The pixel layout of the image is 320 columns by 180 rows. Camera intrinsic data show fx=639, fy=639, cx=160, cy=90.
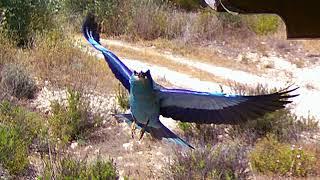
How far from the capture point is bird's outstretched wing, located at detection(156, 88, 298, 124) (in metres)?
2.01

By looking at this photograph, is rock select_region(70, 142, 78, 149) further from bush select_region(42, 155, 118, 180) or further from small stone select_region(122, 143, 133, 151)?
bush select_region(42, 155, 118, 180)

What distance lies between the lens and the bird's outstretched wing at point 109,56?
93.8 inches

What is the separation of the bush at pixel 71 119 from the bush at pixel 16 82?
0.78 meters

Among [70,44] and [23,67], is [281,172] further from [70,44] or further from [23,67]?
[70,44]

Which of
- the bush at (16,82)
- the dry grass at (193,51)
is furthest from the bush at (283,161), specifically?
the dry grass at (193,51)

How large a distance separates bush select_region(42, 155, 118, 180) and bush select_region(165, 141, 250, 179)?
1.70 ft

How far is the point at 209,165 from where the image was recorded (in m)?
4.97

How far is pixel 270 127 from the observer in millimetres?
6285

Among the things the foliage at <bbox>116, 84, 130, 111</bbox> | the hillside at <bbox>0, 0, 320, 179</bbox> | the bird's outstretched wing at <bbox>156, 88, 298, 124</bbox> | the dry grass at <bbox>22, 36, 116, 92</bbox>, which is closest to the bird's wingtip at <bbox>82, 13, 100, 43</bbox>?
the bird's outstretched wing at <bbox>156, 88, 298, 124</bbox>

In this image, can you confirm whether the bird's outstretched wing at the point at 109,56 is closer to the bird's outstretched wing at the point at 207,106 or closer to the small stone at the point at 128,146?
the bird's outstretched wing at the point at 207,106

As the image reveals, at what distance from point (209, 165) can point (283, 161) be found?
2.62 feet

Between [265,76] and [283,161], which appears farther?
[265,76]

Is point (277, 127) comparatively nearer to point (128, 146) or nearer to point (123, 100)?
point (128, 146)

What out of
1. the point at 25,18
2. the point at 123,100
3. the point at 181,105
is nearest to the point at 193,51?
the point at 25,18
